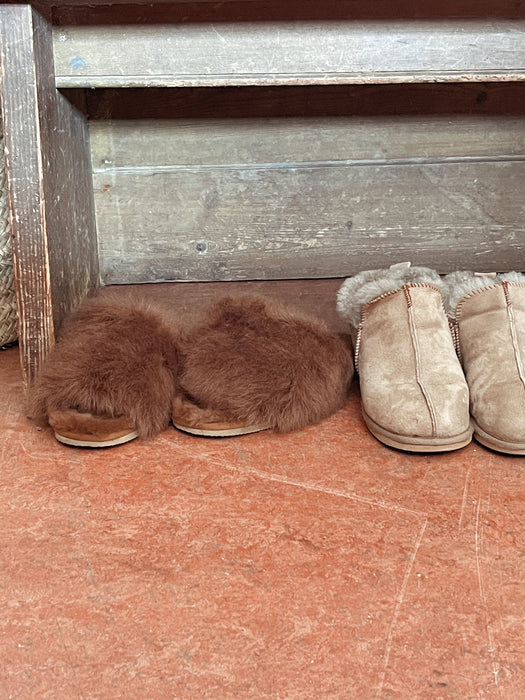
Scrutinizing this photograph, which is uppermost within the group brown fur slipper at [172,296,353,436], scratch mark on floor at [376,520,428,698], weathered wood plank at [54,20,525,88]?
weathered wood plank at [54,20,525,88]

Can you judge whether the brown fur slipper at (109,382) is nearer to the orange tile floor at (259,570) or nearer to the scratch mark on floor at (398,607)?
the orange tile floor at (259,570)

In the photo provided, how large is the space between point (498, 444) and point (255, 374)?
386 mm

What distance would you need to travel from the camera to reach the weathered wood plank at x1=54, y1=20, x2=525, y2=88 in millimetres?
1202

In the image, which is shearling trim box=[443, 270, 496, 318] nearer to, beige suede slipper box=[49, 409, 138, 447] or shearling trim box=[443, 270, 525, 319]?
shearling trim box=[443, 270, 525, 319]

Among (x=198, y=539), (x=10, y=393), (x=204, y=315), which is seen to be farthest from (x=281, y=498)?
(x=10, y=393)

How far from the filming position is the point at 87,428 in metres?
1.06

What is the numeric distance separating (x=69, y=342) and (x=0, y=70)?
447 mm

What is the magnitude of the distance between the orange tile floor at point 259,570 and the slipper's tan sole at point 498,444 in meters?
0.02

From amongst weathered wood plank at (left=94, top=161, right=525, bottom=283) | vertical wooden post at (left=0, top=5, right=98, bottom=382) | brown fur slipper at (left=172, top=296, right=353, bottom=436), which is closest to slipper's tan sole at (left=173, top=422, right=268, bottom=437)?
brown fur slipper at (left=172, top=296, right=353, bottom=436)

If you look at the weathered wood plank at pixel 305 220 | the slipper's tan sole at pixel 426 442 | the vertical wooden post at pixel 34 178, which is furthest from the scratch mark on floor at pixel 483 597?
the weathered wood plank at pixel 305 220

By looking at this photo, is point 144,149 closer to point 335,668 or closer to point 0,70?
point 0,70

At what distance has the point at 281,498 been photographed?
37.6 inches

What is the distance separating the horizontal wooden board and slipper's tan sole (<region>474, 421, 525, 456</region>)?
98 centimetres

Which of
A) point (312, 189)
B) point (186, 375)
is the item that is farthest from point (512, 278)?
point (312, 189)
